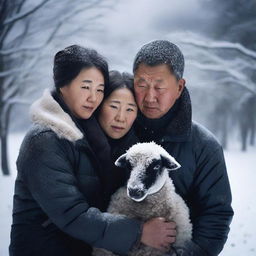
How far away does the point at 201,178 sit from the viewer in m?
2.35

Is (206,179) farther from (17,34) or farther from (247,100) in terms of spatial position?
(247,100)

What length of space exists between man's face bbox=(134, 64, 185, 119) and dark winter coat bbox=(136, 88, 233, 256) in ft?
0.35

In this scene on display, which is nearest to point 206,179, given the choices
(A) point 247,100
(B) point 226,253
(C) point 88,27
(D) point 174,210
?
(D) point 174,210

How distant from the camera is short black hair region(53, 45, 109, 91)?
6.89 feet

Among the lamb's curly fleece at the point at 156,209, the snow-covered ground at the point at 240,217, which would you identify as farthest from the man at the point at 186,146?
the snow-covered ground at the point at 240,217

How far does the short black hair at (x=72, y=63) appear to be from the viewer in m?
2.10

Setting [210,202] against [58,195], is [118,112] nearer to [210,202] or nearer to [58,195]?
[58,195]

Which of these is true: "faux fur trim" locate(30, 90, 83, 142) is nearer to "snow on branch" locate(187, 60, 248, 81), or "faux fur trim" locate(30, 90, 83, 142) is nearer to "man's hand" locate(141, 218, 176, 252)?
"man's hand" locate(141, 218, 176, 252)

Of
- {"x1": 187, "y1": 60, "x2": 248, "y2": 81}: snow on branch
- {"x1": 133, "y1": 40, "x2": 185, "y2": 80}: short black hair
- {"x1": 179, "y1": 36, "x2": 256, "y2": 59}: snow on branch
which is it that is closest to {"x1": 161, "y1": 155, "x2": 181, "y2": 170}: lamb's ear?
{"x1": 133, "y1": 40, "x2": 185, "y2": 80}: short black hair

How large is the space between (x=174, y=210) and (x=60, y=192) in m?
0.75

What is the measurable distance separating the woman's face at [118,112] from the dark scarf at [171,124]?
157mm

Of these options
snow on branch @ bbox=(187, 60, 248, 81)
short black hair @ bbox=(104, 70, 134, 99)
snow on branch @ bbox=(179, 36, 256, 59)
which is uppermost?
snow on branch @ bbox=(179, 36, 256, 59)

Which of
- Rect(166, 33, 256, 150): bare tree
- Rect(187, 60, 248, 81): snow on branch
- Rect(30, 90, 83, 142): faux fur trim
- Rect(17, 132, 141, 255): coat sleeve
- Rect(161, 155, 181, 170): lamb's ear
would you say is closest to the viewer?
Rect(17, 132, 141, 255): coat sleeve

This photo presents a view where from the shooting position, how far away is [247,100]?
956 cm
